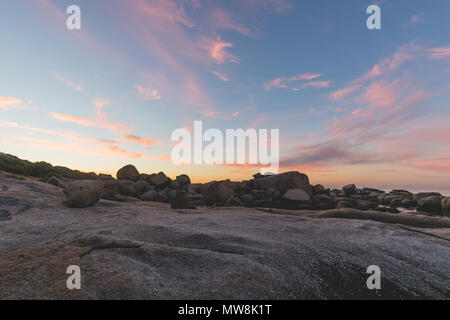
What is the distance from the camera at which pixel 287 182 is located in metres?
15.1

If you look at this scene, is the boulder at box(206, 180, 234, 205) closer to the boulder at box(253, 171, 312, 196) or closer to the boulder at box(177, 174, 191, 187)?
the boulder at box(253, 171, 312, 196)

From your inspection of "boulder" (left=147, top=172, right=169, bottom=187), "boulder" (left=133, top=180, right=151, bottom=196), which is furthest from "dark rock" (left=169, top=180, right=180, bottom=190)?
"boulder" (left=133, top=180, right=151, bottom=196)

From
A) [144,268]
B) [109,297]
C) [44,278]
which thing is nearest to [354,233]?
[144,268]

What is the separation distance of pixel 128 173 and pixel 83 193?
32.7 ft

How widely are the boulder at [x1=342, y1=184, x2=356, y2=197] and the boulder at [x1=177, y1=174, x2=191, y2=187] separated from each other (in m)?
13.1

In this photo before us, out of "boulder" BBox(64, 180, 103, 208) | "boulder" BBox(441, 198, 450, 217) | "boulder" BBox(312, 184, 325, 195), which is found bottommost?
"boulder" BBox(441, 198, 450, 217)

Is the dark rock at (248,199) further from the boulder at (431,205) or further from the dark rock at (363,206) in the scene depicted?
the boulder at (431,205)

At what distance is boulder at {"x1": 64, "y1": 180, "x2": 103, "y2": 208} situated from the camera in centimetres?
688

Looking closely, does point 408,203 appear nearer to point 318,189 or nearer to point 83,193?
point 318,189

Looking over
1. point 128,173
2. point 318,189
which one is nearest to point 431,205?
point 318,189

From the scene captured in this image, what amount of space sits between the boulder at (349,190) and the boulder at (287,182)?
4.99m

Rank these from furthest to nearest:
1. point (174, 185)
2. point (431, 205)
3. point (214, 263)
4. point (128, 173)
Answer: point (174, 185), point (128, 173), point (431, 205), point (214, 263)

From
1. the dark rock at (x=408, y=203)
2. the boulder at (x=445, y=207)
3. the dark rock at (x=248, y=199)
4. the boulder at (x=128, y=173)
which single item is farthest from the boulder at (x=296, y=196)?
the boulder at (x=128, y=173)

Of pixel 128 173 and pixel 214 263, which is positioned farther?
pixel 128 173
